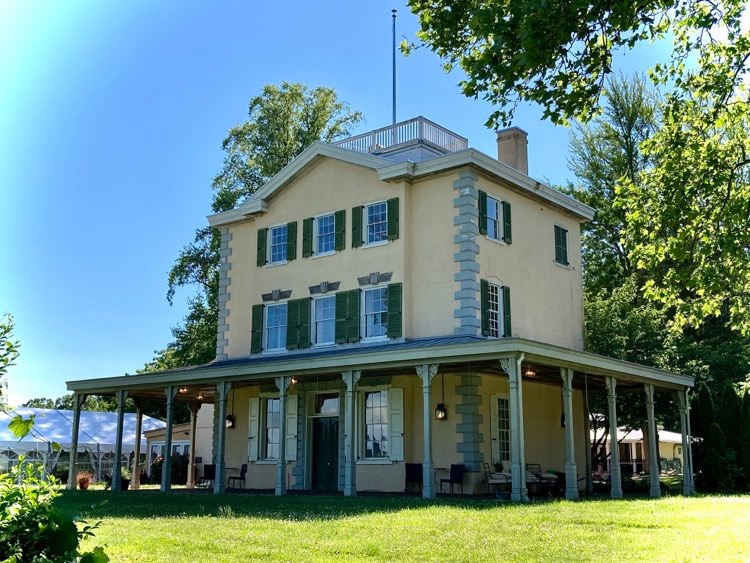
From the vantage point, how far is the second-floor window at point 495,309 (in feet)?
61.2

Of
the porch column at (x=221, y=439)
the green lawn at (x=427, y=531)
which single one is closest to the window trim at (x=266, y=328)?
the porch column at (x=221, y=439)

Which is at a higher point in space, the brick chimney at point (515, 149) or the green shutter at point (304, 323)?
the brick chimney at point (515, 149)

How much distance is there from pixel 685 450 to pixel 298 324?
→ 9997 mm

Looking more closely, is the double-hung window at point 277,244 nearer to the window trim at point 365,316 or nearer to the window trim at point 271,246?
the window trim at point 271,246

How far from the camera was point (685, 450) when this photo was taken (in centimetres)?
1888

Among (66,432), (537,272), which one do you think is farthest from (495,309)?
(66,432)

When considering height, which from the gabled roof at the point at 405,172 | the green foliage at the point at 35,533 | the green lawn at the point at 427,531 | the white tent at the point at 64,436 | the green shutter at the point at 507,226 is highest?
the gabled roof at the point at 405,172

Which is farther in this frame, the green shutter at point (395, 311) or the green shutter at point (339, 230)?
the green shutter at point (339, 230)

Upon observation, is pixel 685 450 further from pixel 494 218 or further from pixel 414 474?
pixel 494 218

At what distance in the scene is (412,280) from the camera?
19438 mm

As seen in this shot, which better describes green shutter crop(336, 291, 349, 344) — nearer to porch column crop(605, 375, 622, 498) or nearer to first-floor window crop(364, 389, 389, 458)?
first-floor window crop(364, 389, 389, 458)

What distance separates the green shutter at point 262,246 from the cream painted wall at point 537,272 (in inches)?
265

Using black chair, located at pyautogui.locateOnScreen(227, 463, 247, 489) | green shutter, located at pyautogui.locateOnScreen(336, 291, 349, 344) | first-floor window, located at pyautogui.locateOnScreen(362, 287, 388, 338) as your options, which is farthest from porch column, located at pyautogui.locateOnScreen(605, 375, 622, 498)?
black chair, located at pyautogui.locateOnScreen(227, 463, 247, 489)

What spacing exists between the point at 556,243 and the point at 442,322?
17.3 feet
